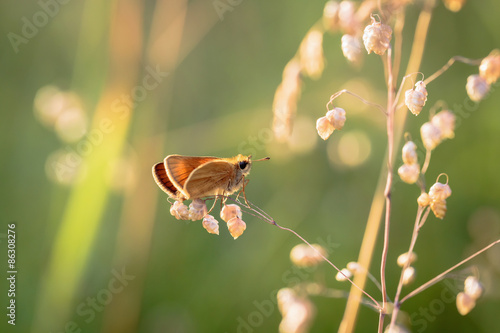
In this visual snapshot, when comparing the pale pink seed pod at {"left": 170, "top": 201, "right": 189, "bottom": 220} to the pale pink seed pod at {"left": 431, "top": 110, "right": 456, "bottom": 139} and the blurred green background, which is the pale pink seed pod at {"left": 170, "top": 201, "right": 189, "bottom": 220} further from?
the blurred green background

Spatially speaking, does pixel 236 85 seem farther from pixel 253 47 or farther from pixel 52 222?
pixel 52 222

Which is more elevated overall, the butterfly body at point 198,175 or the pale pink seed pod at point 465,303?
the butterfly body at point 198,175

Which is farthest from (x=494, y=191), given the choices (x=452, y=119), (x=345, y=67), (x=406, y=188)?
(x=452, y=119)

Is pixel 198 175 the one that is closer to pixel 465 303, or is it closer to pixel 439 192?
pixel 439 192
